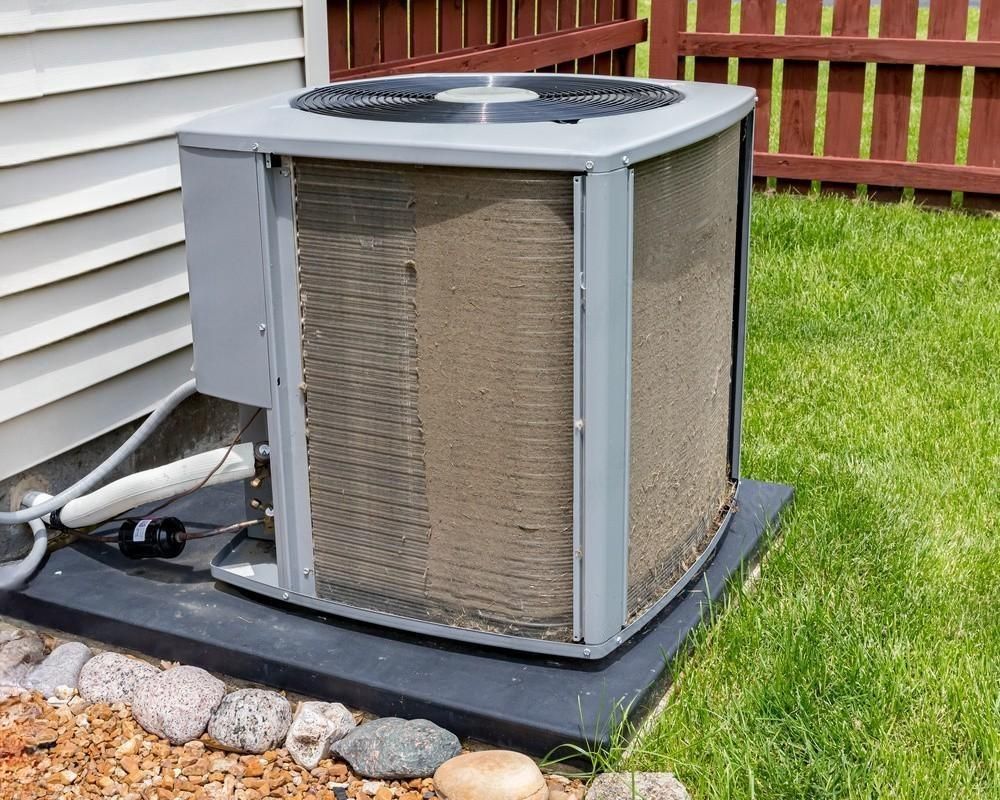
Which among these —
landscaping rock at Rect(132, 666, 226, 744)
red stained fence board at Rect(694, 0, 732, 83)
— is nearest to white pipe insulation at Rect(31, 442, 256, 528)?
landscaping rock at Rect(132, 666, 226, 744)

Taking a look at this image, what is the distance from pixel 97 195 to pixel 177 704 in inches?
47.4

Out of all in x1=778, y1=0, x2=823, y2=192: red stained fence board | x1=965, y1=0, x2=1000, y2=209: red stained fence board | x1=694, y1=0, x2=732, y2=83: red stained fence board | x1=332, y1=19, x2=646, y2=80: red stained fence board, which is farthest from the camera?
x1=694, y1=0, x2=732, y2=83: red stained fence board

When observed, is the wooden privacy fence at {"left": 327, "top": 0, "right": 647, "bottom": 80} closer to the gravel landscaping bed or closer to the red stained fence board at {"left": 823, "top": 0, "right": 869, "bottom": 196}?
the red stained fence board at {"left": 823, "top": 0, "right": 869, "bottom": 196}

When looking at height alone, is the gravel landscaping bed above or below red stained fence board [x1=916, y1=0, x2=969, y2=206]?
below

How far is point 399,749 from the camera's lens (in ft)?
6.95

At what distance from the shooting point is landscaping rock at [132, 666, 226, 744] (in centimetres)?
225

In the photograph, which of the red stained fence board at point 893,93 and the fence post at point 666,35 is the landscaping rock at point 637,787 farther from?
the fence post at point 666,35

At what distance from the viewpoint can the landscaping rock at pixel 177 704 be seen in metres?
2.25

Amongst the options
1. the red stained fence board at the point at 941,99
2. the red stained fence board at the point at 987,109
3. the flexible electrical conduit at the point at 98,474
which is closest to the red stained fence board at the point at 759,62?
the red stained fence board at the point at 941,99

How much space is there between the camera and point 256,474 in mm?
2504

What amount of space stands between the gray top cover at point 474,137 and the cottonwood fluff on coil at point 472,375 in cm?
4

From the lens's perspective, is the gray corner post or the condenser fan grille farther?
the condenser fan grille

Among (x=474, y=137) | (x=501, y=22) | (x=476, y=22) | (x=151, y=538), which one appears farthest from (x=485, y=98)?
(x=501, y=22)

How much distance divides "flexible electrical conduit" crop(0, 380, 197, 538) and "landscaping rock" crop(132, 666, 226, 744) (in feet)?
1.69
